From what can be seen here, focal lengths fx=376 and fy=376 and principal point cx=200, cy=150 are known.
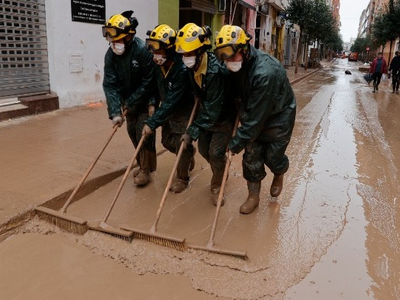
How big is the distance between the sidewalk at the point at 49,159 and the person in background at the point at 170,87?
1.07 m

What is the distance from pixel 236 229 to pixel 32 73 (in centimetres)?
548

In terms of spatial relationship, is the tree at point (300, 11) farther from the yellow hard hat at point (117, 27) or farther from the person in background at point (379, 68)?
the yellow hard hat at point (117, 27)

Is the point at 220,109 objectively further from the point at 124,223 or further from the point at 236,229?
the point at 124,223

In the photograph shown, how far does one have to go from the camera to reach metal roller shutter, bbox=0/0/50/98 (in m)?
6.45

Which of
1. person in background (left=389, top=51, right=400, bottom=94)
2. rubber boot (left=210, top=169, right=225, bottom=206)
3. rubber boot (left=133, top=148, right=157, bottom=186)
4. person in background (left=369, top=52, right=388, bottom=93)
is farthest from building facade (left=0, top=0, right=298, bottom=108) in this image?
person in background (left=389, top=51, right=400, bottom=94)

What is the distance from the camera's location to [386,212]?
12.6 ft

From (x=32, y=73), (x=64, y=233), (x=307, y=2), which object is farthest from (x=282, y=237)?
(x=307, y=2)

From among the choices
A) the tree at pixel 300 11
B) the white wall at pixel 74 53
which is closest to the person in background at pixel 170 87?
the white wall at pixel 74 53

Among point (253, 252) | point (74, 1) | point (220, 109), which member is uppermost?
point (74, 1)

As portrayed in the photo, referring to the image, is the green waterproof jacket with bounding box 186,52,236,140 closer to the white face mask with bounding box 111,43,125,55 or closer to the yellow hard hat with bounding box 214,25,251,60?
the yellow hard hat with bounding box 214,25,251,60

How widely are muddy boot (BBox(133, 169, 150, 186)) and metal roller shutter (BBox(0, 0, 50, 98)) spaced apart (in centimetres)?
367

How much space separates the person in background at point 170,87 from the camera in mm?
3408

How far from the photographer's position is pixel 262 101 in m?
3.07

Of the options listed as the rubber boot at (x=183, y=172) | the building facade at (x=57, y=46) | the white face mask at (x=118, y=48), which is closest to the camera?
the white face mask at (x=118, y=48)
